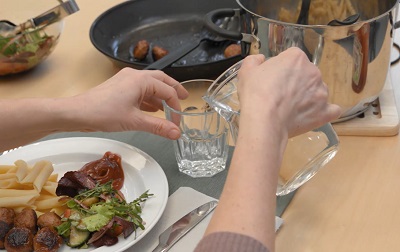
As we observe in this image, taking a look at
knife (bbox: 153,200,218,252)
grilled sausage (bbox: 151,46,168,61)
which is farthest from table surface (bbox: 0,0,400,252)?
grilled sausage (bbox: 151,46,168,61)

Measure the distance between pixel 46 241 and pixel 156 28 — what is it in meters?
0.83

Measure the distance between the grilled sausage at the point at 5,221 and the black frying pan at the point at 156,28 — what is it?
50 cm

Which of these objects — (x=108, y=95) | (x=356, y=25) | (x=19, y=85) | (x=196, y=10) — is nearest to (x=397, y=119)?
(x=356, y=25)

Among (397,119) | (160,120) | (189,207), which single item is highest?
(160,120)

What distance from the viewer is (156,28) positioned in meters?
1.56

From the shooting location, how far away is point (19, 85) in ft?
4.71

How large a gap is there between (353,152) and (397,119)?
0.12 meters

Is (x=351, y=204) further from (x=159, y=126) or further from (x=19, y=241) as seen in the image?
(x=19, y=241)

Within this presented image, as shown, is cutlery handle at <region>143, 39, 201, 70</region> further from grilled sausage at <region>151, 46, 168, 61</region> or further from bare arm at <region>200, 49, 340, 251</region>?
bare arm at <region>200, 49, 340, 251</region>

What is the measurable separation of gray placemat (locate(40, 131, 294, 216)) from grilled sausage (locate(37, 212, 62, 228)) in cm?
20

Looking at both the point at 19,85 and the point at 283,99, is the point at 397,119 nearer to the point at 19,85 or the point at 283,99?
the point at 283,99

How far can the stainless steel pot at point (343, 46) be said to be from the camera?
1032mm

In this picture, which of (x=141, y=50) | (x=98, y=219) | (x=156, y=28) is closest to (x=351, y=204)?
(x=98, y=219)

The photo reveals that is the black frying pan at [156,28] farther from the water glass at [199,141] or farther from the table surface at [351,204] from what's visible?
the table surface at [351,204]
